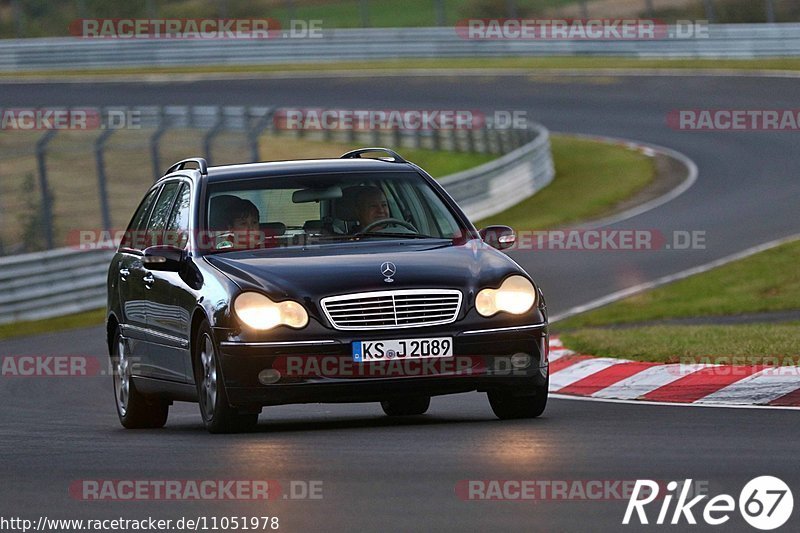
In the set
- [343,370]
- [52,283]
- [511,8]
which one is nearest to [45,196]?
[52,283]

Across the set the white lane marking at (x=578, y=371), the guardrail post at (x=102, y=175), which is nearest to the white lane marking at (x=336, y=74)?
the guardrail post at (x=102, y=175)

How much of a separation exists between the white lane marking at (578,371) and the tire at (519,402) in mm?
2107

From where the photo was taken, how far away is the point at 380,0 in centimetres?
5544

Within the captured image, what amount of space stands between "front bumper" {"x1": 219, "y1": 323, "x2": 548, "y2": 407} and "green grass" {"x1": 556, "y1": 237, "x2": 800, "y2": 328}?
7841 mm

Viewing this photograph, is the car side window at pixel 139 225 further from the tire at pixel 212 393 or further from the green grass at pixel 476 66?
the green grass at pixel 476 66

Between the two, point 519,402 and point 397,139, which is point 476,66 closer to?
point 397,139

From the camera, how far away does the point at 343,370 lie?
9.18 metres

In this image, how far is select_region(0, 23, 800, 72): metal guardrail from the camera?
51375 millimetres

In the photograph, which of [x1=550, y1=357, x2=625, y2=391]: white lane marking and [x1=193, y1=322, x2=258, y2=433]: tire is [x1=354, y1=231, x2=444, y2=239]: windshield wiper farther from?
[x1=550, y1=357, x2=625, y2=391]: white lane marking

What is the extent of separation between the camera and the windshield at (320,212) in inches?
404

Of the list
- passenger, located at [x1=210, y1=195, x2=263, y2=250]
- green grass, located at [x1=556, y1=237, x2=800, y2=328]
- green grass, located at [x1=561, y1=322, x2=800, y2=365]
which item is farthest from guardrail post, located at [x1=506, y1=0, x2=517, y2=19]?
passenger, located at [x1=210, y1=195, x2=263, y2=250]

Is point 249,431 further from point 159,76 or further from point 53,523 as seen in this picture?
point 159,76

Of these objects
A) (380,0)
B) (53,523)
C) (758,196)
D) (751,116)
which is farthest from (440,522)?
(380,0)

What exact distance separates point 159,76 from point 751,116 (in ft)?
70.2
